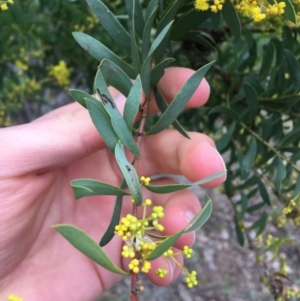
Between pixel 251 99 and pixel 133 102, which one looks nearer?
pixel 133 102

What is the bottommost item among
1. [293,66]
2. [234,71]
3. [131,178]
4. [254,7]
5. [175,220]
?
[175,220]

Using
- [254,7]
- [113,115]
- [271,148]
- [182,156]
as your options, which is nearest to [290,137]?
[271,148]

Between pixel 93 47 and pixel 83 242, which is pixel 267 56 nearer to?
pixel 93 47

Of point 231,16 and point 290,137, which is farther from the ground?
point 231,16

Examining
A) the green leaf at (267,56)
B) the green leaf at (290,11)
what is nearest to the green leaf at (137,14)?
the green leaf at (290,11)

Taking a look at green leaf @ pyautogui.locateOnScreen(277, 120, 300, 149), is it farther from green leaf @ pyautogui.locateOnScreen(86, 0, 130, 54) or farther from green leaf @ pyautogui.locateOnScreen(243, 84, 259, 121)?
green leaf @ pyautogui.locateOnScreen(86, 0, 130, 54)

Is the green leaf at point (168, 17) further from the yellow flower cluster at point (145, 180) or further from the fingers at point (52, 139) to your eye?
the yellow flower cluster at point (145, 180)

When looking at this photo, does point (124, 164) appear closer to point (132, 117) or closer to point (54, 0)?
point (132, 117)
